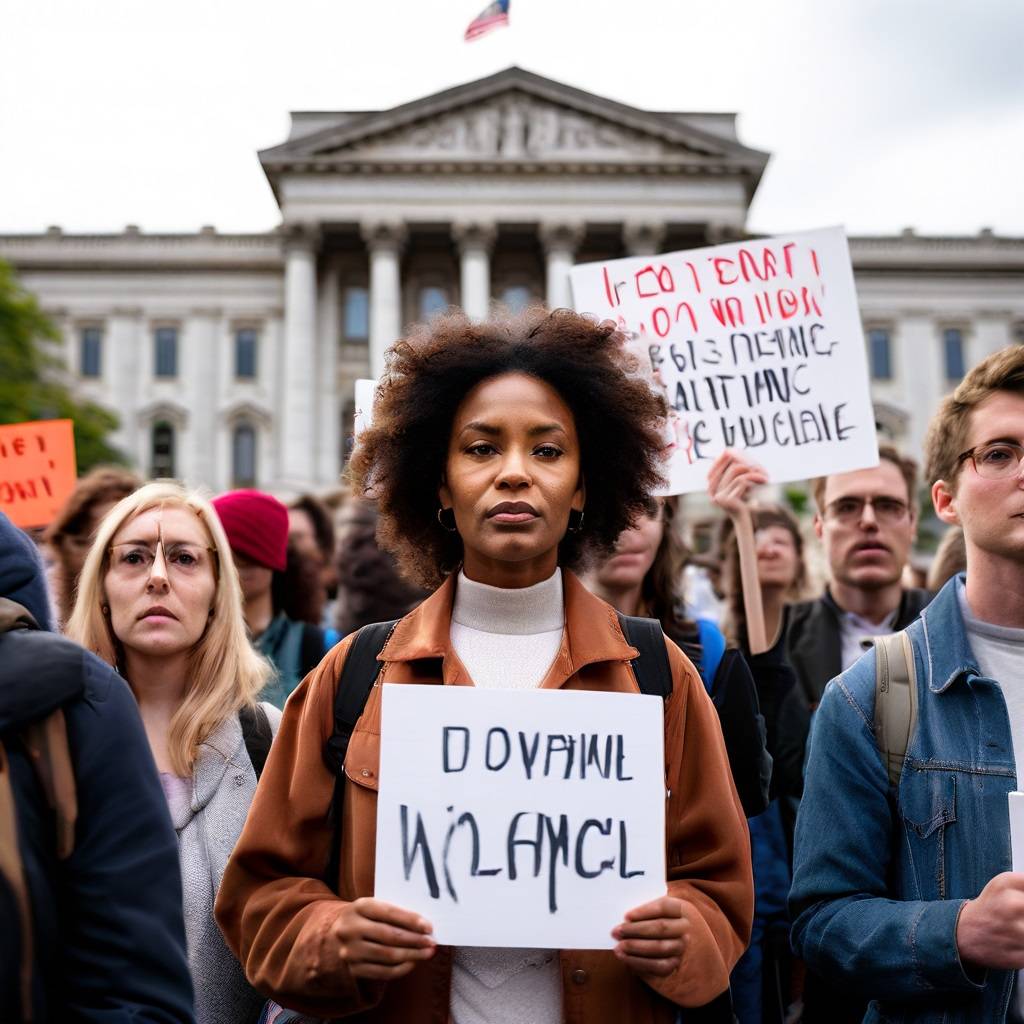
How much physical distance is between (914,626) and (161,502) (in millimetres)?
2113

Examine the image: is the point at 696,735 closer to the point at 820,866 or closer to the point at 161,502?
the point at 820,866

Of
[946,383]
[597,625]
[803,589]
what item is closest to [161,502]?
[597,625]

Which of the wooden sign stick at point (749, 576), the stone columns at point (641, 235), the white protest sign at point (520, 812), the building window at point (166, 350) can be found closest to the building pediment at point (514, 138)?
the stone columns at point (641, 235)

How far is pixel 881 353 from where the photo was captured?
4881 centimetres

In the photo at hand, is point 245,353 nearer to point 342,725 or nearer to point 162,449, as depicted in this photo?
point 162,449

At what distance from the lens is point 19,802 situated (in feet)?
5.59

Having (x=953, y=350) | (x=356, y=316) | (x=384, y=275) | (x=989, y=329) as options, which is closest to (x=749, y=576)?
(x=384, y=275)

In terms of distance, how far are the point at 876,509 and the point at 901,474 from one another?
10.8 inches

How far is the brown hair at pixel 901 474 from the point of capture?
4.84 metres

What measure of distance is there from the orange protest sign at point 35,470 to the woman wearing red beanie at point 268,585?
1793 millimetres

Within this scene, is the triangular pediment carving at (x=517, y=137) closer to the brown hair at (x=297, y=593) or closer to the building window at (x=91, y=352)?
the building window at (x=91, y=352)

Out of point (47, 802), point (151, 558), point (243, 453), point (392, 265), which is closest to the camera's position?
point (47, 802)

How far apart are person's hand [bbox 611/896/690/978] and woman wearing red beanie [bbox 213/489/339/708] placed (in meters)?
2.67

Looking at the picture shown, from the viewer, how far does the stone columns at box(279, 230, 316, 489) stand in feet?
143
